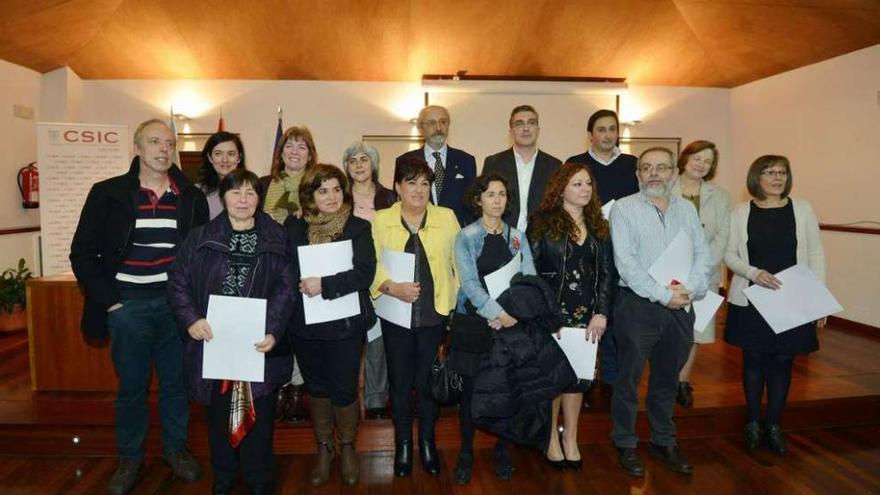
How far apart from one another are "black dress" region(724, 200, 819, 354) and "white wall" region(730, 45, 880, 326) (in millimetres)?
3121

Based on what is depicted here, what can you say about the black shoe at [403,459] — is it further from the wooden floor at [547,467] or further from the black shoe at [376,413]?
the black shoe at [376,413]

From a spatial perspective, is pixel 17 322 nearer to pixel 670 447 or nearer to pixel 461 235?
pixel 461 235

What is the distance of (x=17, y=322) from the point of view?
4.93 meters

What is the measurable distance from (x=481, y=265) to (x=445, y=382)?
558 millimetres

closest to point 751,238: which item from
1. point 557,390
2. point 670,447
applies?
point 670,447

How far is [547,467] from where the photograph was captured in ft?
8.82

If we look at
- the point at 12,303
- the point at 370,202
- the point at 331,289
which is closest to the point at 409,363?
the point at 331,289

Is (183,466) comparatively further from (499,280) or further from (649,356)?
(649,356)

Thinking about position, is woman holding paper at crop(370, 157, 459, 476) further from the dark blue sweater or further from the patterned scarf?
the dark blue sweater

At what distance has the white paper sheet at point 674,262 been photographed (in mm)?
2475

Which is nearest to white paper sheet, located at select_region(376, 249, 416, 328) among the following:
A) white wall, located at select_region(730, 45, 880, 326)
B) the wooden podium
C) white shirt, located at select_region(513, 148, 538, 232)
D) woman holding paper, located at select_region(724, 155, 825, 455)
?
white shirt, located at select_region(513, 148, 538, 232)

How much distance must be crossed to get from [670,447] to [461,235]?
5.13 ft

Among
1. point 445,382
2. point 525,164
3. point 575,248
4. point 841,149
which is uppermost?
point 841,149

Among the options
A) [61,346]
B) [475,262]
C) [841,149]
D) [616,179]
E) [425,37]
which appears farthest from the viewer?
[425,37]
